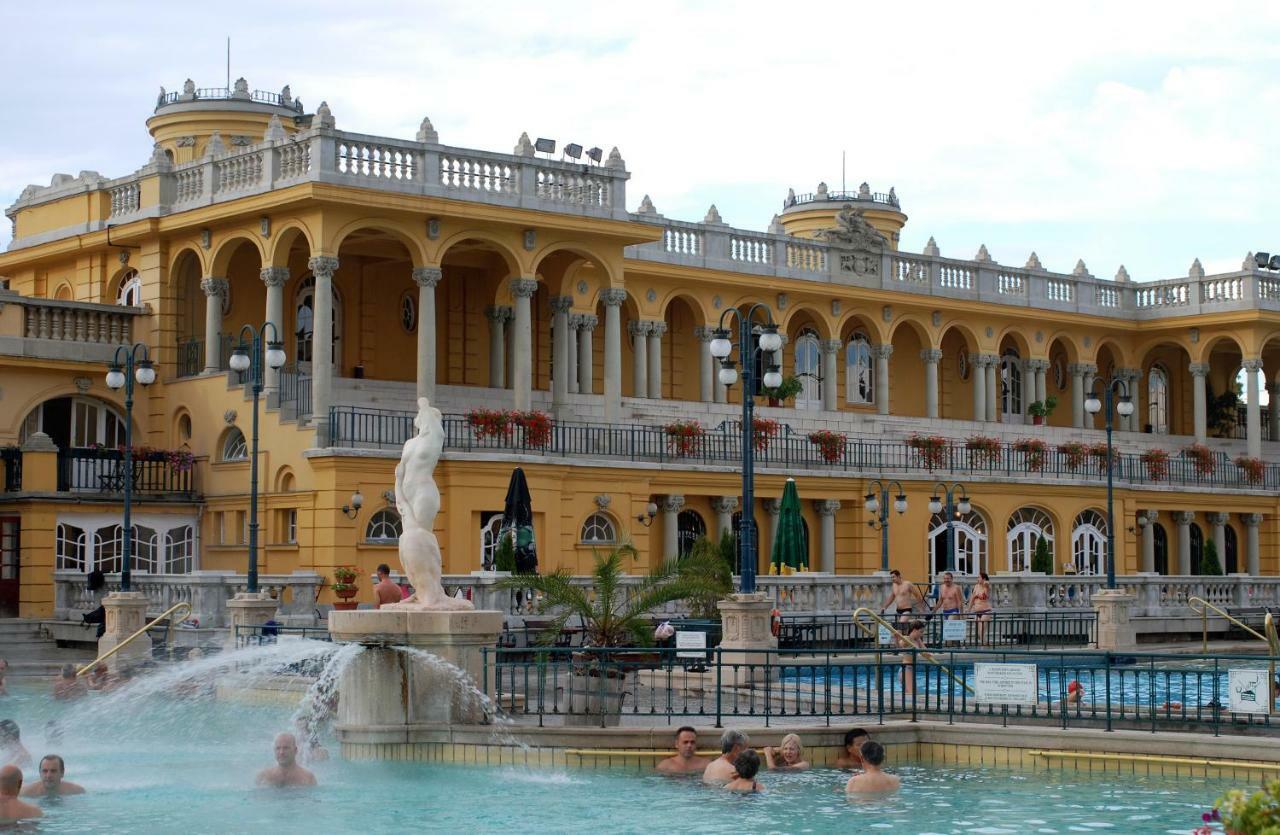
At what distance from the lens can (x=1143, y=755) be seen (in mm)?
18625

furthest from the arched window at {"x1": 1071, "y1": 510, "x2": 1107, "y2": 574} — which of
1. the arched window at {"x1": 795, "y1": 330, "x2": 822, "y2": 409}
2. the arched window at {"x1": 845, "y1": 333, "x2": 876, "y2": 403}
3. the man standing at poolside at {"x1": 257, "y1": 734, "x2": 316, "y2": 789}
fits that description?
the man standing at poolside at {"x1": 257, "y1": 734, "x2": 316, "y2": 789}

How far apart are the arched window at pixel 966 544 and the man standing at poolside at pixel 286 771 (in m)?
30.2

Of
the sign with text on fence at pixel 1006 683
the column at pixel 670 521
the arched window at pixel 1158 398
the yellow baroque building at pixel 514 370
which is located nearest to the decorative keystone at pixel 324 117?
the yellow baroque building at pixel 514 370

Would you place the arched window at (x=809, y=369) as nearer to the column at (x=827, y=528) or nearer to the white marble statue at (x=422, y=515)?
the column at (x=827, y=528)

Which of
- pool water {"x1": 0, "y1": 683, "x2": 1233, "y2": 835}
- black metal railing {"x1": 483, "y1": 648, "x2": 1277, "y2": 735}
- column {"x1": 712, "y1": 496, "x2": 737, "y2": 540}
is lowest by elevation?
pool water {"x1": 0, "y1": 683, "x2": 1233, "y2": 835}

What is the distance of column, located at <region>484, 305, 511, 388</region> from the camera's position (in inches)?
1688

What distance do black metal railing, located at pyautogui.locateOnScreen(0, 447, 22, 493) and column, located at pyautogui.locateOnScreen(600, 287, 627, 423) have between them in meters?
11.7

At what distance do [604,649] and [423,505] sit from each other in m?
2.35

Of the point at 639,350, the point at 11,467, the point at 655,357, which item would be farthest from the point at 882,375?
the point at 11,467

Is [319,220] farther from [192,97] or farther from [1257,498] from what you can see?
[1257,498]

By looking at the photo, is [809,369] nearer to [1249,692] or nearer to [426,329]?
[426,329]

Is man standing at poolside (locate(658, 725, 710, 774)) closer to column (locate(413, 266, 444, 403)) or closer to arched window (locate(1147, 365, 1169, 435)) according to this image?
column (locate(413, 266, 444, 403))

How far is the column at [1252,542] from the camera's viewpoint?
54.3m

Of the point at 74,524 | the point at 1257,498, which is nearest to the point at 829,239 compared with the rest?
the point at 1257,498
